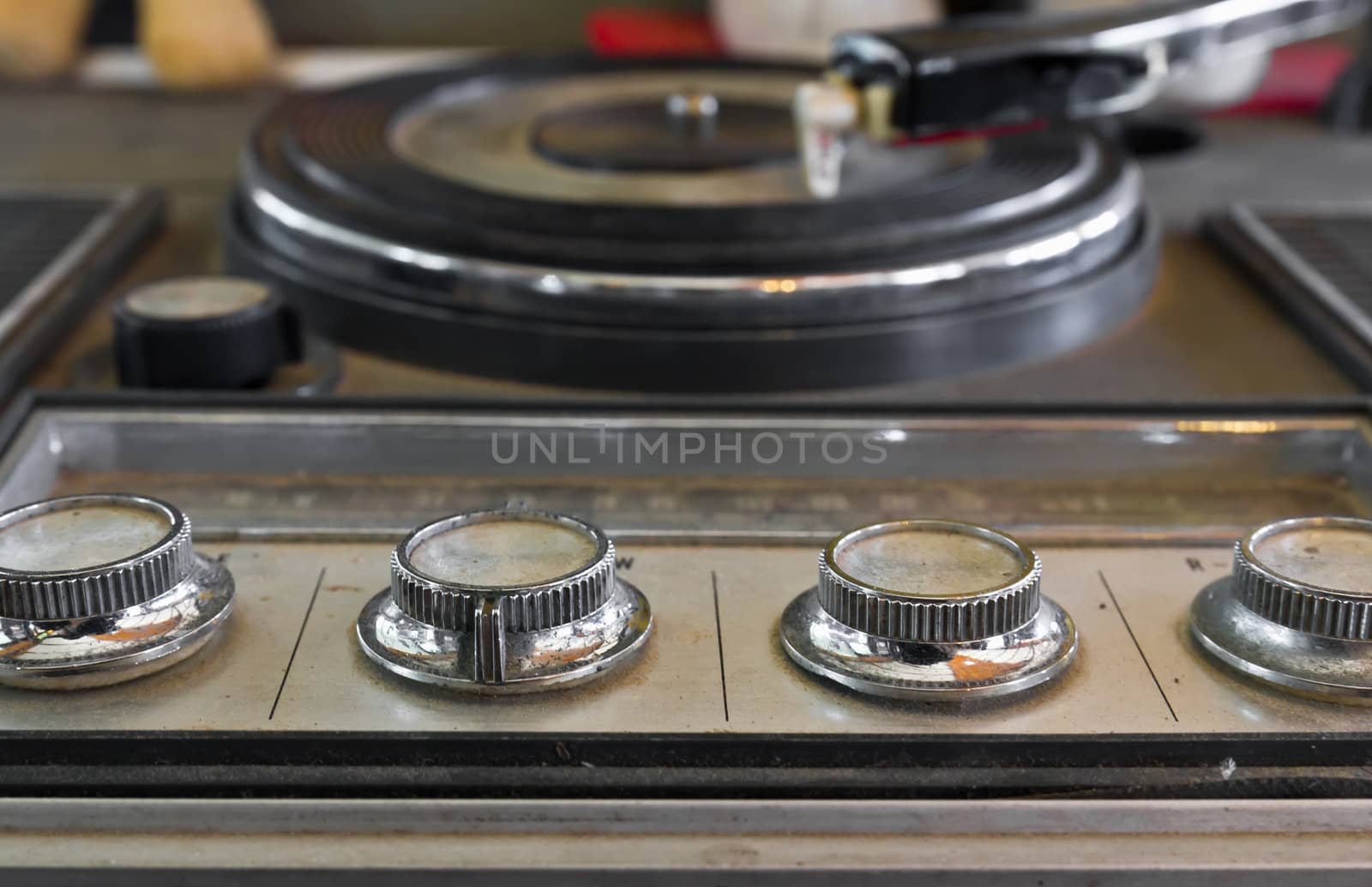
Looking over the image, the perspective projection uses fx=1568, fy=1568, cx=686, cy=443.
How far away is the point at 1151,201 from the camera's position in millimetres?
1098

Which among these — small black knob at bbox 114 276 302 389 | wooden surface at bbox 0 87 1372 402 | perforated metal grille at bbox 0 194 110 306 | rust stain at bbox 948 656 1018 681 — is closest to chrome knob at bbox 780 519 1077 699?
rust stain at bbox 948 656 1018 681

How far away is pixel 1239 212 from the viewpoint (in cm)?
102

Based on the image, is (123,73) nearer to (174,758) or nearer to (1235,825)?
(174,758)

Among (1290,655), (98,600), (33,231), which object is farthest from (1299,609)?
(33,231)

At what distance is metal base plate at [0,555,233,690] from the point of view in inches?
20.4

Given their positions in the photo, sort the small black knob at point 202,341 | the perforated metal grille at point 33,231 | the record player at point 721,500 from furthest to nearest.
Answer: the perforated metal grille at point 33,231 → the small black knob at point 202,341 → the record player at point 721,500

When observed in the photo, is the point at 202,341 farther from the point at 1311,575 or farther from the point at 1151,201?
the point at 1151,201

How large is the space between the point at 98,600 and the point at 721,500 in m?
0.27

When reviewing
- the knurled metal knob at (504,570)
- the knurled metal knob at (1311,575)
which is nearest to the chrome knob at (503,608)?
the knurled metal knob at (504,570)

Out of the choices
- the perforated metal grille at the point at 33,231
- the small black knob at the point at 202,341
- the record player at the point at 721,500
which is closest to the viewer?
the record player at the point at 721,500

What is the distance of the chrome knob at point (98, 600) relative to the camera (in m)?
0.52

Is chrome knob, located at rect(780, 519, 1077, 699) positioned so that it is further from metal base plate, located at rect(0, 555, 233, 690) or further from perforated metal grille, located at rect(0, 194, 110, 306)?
perforated metal grille, located at rect(0, 194, 110, 306)

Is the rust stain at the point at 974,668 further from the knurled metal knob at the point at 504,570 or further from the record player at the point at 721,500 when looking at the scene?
the knurled metal knob at the point at 504,570

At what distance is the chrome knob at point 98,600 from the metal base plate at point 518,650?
6cm
